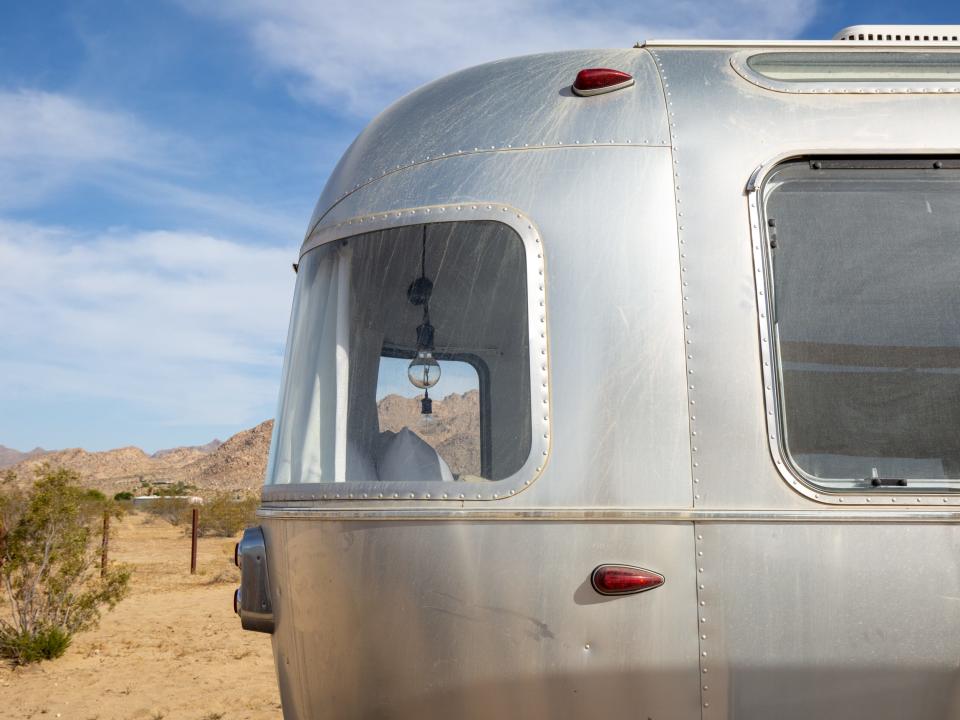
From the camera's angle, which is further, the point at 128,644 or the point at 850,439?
the point at 128,644

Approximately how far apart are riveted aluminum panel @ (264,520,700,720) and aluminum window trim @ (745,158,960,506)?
35 centimetres

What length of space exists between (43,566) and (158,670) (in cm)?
155

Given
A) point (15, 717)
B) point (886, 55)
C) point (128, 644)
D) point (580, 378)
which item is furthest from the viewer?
point (128, 644)

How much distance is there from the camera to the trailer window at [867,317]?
2.55 m

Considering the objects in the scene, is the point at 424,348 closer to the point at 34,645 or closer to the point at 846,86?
the point at 846,86

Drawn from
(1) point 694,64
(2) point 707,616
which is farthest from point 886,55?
(2) point 707,616

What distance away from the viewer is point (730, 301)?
2.60 m

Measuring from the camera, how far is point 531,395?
2.58m

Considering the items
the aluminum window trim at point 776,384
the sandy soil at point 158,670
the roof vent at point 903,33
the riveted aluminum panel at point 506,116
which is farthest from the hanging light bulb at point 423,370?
the sandy soil at point 158,670

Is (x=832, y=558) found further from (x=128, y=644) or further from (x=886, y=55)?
(x=128, y=644)

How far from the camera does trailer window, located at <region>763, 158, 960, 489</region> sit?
8.37ft

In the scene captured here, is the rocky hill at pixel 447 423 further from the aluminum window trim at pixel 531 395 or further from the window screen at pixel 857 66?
the window screen at pixel 857 66

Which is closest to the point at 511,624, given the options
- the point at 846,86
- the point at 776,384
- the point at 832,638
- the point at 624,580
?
the point at 624,580

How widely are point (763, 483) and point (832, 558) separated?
0.87 ft
